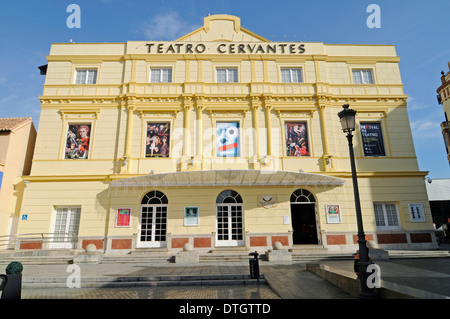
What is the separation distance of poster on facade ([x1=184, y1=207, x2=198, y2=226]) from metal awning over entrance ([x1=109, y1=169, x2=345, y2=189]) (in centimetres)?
141

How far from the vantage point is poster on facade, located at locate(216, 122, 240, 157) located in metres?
16.1

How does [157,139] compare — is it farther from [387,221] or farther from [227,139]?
[387,221]

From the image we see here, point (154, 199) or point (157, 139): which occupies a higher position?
point (157, 139)

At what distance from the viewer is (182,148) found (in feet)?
52.6

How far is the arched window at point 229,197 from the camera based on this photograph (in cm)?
1533

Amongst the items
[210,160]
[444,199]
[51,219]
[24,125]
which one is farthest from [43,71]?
[444,199]

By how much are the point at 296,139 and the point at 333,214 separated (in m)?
4.98

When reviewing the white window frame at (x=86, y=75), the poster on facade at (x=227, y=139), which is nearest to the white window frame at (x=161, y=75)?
the white window frame at (x=86, y=75)

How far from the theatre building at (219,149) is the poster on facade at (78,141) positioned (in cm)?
6

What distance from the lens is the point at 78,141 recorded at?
16.2m

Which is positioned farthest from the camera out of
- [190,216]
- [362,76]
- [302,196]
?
[362,76]

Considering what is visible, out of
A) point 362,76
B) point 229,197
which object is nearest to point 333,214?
point 229,197

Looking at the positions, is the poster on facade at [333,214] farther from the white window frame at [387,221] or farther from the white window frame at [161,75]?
the white window frame at [161,75]
